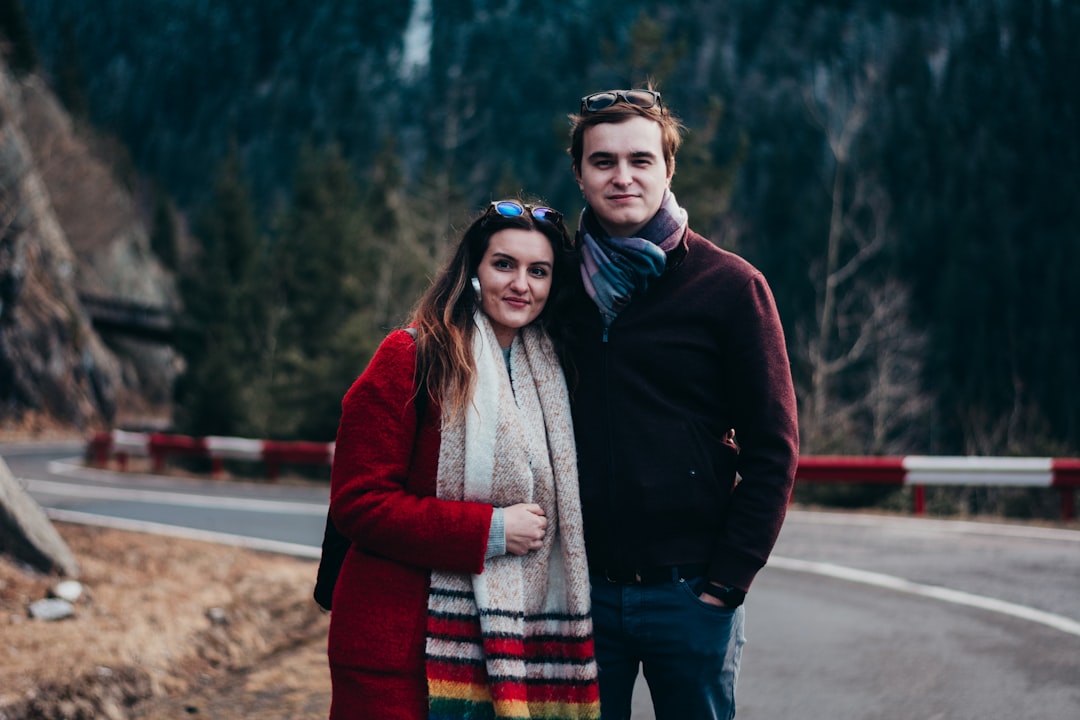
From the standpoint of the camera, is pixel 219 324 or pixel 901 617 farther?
pixel 219 324

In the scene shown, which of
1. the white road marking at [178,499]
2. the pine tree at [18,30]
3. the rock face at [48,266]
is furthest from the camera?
the pine tree at [18,30]

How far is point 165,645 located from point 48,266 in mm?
40204

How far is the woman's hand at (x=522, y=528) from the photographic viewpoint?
2.32m

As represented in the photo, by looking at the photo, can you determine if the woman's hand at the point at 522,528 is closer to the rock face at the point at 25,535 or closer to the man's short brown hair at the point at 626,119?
the man's short brown hair at the point at 626,119

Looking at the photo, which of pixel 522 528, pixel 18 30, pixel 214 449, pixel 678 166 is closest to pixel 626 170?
pixel 522 528

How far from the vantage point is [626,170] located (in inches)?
95.7

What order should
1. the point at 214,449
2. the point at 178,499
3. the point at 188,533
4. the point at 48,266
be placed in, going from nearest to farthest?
the point at 188,533
the point at 178,499
the point at 214,449
the point at 48,266

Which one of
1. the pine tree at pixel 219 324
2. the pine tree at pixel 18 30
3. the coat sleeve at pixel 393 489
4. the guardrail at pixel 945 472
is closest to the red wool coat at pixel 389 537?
the coat sleeve at pixel 393 489

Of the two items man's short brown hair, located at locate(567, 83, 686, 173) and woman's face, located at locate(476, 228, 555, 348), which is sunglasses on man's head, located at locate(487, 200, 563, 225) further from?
man's short brown hair, located at locate(567, 83, 686, 173)

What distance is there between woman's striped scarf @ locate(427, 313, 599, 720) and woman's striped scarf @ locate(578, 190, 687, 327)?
29 centimetres

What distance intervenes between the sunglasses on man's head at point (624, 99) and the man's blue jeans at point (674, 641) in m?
1.17

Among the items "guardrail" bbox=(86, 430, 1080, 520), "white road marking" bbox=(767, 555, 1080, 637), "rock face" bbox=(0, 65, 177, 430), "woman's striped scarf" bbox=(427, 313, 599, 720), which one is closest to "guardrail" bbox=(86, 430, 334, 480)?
"guardrail" bbox=(86, 430, 1080, 520)

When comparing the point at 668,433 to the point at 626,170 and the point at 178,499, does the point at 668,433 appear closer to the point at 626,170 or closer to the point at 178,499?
the point at 626,170

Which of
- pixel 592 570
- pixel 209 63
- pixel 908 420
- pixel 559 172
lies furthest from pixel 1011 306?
pixel 209 63
